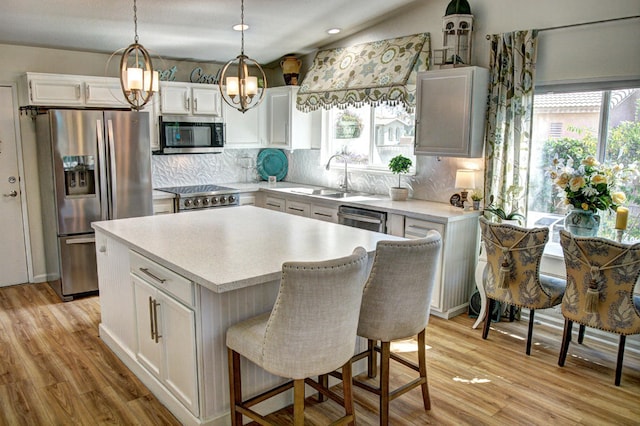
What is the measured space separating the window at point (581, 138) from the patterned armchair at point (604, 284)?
748 millimetres

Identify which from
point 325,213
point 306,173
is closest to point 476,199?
point 325,213

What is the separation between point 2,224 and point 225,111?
262 cm

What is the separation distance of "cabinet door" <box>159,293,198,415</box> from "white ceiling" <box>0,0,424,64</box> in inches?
104

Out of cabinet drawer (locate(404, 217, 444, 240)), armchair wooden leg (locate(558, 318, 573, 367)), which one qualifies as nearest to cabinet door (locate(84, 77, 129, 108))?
cabinet drawer (locate(404, 217, 444, 240))

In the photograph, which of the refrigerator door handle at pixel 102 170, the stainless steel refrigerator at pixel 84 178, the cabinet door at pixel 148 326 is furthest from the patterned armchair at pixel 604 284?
the refrigerator door handle at pixel 102 170

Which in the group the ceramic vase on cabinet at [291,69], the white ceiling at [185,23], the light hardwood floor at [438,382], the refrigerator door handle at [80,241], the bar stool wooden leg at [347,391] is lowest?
the light hardwood floor at [438,382]

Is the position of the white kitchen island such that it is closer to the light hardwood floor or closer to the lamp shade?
the light hardwood floor

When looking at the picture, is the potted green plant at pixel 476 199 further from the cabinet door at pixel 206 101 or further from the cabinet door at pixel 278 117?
the cabinet door at pixel 206 101

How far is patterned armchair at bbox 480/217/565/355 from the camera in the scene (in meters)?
3.54

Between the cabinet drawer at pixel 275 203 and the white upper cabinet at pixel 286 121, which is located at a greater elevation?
the white upper cabinet at pixel 286 121

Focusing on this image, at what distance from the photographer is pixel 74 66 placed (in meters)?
5.10

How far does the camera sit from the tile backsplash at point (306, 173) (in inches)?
189

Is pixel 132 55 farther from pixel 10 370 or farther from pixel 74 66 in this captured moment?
pixel 10 370

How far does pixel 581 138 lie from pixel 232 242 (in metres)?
2.86
